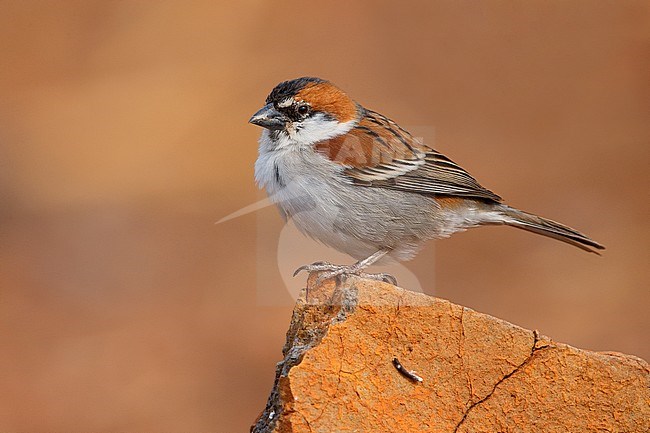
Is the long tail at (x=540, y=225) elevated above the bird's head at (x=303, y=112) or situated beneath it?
situated beneath

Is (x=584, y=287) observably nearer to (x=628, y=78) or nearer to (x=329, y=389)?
(x=628, y=78)

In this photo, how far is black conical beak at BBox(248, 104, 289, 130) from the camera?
6.16m

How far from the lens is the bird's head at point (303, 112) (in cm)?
620

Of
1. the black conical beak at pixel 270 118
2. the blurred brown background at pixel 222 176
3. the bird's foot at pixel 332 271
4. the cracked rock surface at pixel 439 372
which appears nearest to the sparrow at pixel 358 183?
the black conical beak at pixel 270 118

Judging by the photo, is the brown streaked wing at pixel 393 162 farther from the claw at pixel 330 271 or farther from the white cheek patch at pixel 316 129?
the claw at pixel 330 271

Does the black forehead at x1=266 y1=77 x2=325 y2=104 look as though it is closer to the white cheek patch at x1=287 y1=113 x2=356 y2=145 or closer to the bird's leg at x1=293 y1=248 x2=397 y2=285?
the white cheek patch at x1=287 y1=113 x2=356 y2=145

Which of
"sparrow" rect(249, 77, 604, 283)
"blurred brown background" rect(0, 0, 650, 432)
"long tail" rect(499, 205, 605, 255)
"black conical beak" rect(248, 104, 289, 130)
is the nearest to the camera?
"sparrow" rect(249, 77, 604, 283)

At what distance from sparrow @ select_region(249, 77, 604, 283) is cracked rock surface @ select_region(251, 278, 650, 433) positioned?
3.45ft

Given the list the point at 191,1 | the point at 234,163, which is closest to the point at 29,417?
the point at 234,163

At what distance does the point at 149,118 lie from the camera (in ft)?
42.8

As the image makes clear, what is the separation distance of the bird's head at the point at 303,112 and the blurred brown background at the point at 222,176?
8.50 ft

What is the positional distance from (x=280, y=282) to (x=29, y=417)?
259 centimetres

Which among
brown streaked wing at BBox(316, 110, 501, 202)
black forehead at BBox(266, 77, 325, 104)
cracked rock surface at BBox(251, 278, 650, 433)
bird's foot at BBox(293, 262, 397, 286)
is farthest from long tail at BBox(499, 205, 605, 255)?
cracked rock surface at BBox(251, 278, 650, 433)

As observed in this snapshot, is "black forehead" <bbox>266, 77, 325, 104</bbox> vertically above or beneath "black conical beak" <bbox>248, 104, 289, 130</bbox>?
above
